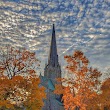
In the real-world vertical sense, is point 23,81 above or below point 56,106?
above

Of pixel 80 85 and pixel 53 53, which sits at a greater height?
pixel 80 85

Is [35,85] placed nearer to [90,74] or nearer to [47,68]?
[90,74]

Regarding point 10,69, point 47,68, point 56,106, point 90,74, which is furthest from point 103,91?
point 47,68

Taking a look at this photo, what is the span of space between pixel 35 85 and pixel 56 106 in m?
75.8

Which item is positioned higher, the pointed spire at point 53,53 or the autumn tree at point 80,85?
the autumn tree at point 80,85

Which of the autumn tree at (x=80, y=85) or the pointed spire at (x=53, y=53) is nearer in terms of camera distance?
the autumn tree at (x=80, y=85)

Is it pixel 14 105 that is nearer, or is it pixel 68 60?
pixel 14 105

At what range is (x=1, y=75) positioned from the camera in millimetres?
30891

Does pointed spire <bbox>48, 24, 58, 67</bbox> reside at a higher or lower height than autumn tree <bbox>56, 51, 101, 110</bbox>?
lower

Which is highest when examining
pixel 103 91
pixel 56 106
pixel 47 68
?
pixel 103 91

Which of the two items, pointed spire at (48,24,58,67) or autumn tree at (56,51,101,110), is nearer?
autumn tree at (56,51,101,110)

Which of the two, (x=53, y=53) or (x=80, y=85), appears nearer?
(x=80, y=85)

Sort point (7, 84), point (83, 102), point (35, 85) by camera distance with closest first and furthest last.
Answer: point (7, 84)
point (35, 85)
point (83, 102)

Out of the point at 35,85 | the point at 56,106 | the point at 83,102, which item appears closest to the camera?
the point at 35,85
